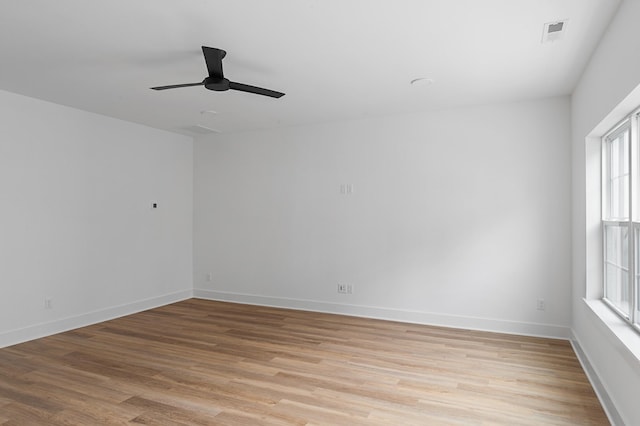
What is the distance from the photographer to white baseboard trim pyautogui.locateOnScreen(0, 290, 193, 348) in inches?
165

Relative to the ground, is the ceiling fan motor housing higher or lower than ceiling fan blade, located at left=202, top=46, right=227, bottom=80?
lower

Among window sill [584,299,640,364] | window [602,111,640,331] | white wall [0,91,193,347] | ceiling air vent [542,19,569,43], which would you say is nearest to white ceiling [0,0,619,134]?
ceiling air vent [542,19,569,43]

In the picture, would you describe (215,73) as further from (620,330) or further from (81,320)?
(81,320)

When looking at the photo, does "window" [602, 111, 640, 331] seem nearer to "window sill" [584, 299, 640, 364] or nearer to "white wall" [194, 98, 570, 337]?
"window sill" [584, 299, 640, 364]

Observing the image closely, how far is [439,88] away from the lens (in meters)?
4.08

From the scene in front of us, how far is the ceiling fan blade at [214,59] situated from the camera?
2922 mm

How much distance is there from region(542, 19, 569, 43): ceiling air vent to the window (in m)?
0.73

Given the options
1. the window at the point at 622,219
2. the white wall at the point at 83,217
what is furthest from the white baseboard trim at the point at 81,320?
the window at the point at 622,219

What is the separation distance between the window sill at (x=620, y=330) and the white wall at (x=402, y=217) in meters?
1.26

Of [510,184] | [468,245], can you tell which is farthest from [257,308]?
[510,184]

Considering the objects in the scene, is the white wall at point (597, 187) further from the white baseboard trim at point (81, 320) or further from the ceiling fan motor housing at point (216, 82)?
the white baseboard trim at point (81, 320)

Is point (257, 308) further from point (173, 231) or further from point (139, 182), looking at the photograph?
point (139, 182)

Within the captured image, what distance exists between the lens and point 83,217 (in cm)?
495

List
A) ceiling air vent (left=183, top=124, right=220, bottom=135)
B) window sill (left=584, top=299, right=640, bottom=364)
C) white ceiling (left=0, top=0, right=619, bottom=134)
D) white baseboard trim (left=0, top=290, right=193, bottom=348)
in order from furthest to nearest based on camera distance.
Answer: ceiling air vent (left=183, top=124, right=220, bottom=135), white baseboard trim (left=0, top=290, right=193, bottom=348), white ceiling (left=0, top=0, right=619, bottom=134), window sill (left=584, top=299, right=640, bottom=364)
